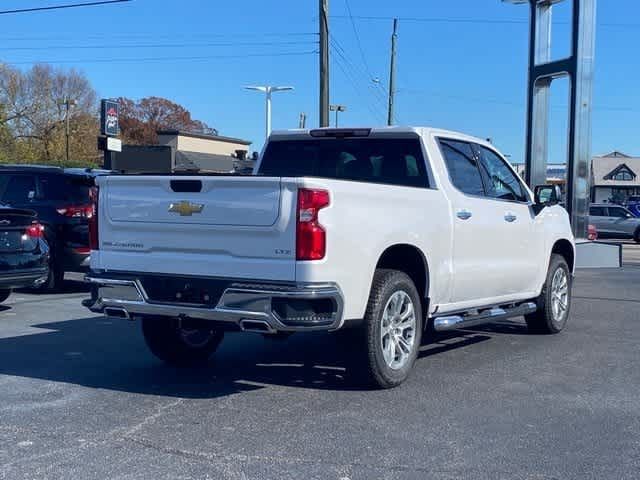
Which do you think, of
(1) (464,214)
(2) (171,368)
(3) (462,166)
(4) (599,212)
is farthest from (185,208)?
(4) (599,212)

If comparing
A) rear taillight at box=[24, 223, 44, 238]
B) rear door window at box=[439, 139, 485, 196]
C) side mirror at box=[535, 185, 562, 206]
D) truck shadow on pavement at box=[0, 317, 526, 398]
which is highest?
rear door window at box=[439, 139, 485, 196]

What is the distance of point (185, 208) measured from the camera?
588cm

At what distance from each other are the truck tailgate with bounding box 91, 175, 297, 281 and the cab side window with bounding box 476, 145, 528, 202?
304 cm

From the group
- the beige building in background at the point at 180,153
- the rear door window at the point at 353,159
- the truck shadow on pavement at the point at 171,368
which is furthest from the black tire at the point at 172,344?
the beige building in background at the point at 180,153

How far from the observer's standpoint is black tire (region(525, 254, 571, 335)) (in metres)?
8.95

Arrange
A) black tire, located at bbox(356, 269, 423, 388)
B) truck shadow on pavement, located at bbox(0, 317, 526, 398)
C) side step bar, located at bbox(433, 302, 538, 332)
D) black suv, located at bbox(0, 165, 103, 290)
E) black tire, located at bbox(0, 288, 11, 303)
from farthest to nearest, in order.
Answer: black suv, located at bbox(0, 165, 103, 290) < black tire, located at bbox(0, 288, 11, 303) < side step bar, located at bbox(433, 302, 538, 332) < truck shadow on pavement, located at bbox(0, 317, 526, 398) < black tire, located at bbox(356, 269, 423, 388)

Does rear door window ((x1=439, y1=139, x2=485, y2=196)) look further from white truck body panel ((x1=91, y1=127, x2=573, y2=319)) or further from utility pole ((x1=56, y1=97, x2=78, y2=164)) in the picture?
utility pole ((x1=56, y1=97, x2=78, y2=164))

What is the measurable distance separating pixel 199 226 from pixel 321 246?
3.11 ft

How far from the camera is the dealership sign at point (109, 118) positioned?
21.0 meters

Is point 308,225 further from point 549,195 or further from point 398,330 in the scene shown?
point 549,195

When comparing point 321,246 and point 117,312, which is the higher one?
point 321,246

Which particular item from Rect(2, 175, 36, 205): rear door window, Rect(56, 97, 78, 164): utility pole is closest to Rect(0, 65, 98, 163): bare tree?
Rect(56, 97, 78, 164): utility pole

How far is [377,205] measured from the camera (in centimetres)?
597

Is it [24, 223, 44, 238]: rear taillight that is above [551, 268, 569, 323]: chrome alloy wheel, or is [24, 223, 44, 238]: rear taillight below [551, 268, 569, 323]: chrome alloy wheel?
above
